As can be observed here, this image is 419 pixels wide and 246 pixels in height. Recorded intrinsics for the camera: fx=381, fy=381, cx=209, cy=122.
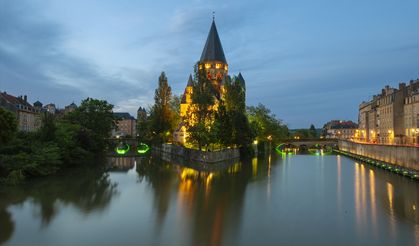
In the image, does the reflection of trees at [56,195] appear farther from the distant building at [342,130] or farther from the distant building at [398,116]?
the distant building at [342,130]

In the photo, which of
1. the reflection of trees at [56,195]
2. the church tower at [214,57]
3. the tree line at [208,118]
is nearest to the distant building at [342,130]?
the church tower at [214,57]

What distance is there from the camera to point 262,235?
1703 centimetres

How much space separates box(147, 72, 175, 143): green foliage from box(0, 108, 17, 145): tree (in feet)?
156

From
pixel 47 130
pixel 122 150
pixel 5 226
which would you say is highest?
pixel 47 130

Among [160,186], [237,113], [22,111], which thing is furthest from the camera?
[22,111]

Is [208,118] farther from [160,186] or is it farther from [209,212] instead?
[209,212]

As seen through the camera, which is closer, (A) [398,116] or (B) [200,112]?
(B) [200,112]

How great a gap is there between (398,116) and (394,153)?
22.2 metres

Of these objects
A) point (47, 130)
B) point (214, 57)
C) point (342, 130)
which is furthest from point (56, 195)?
point (342, 130)

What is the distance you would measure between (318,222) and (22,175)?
23275 millimetres

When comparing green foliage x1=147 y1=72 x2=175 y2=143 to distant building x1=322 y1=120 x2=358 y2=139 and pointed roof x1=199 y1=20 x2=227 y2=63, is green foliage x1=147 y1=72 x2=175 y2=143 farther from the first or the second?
distant building x1=322 y1=120 x2=358 y2=139

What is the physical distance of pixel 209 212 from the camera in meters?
21.6

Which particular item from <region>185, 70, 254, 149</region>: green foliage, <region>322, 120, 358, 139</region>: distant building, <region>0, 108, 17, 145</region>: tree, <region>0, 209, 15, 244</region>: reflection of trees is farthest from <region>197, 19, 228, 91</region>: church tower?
<region>322, 120, 358, 139</region>: distant building

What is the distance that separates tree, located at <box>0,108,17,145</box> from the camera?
2820 cm
